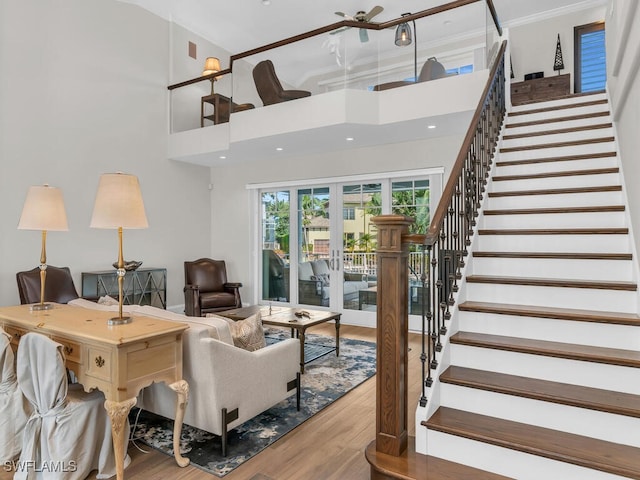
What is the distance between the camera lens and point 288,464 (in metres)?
2.40

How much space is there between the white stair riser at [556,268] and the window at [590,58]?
4.81 metres

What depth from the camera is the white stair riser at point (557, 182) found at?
333cm

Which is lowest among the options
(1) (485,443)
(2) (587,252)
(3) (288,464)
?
(3) (288,464)

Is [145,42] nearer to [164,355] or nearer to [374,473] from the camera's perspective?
[164,355]

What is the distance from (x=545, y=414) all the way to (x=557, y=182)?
7.36ft

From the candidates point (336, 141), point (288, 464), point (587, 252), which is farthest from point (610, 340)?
point (336, 141)

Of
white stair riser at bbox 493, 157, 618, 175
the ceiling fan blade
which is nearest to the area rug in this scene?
white stair riser at bbox 493, 157, 618, 175

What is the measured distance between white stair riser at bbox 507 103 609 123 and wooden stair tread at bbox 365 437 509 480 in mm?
3922

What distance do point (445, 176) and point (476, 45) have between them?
1.63m

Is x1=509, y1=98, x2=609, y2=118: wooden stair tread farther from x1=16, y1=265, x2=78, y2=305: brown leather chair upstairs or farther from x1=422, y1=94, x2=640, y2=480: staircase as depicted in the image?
x1=16, y1=265, x2=78, y2=305: brown leather chair upstairs

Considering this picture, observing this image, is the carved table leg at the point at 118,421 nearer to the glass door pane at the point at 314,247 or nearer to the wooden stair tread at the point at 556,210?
the wooden stair tread at the point at 556,210

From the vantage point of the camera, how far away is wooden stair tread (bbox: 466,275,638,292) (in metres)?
2.45

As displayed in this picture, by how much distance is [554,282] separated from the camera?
2.62 metres

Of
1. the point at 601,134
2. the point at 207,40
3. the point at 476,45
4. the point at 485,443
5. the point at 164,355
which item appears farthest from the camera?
the point at 207,40
